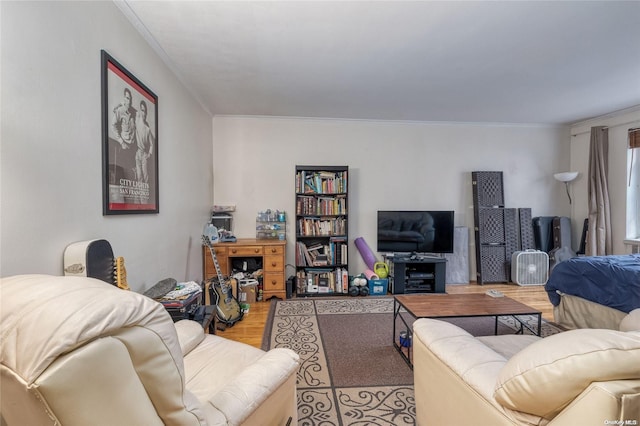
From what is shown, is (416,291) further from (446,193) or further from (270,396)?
(270,396)

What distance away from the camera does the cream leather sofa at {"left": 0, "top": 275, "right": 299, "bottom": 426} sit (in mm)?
528

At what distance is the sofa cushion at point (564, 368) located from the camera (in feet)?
2.34

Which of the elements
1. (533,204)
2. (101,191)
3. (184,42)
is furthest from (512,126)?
(101,191)

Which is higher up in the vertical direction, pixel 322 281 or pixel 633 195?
pixel 633 195

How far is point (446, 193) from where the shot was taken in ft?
14.9

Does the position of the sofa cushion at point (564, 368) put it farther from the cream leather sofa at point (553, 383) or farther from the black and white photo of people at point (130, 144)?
the black and white photo of people at point (130, 144)

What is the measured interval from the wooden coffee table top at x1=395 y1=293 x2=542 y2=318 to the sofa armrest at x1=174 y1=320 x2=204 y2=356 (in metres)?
1.47

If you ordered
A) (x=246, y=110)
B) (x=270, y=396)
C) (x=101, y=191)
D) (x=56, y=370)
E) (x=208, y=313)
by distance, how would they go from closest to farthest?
1. (x=56, y=370)
2. (x=270, y=396)
3. (x=101, y=191)
4. (x=208, y=313)
5. (x=246, y=110)

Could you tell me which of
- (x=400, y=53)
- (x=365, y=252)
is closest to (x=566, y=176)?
(x=365, y=252)

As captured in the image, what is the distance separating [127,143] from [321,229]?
263 cm

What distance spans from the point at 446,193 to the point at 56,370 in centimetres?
477

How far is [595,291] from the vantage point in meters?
2.55

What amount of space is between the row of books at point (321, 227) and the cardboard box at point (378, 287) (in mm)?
807

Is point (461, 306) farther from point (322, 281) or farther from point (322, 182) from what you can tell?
point (322, 182)
